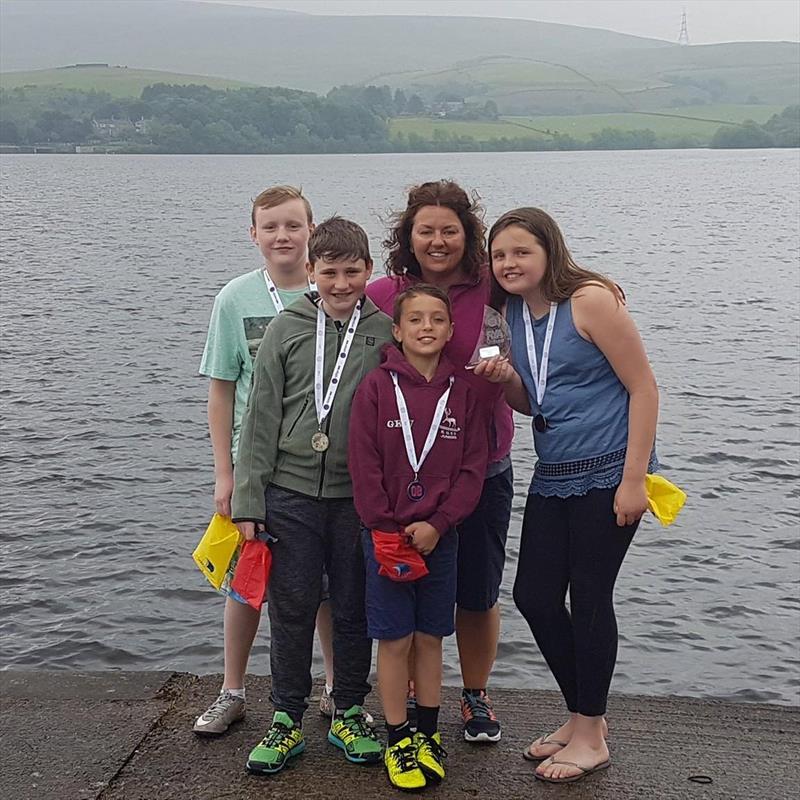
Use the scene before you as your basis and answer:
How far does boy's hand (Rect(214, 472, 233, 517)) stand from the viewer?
4.69m

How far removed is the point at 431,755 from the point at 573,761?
1.94 feet

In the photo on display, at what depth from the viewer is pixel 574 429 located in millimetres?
4387

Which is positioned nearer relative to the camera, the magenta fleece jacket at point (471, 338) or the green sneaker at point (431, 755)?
the green sneaker at point (431, 755)

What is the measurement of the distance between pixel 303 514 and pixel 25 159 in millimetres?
131170

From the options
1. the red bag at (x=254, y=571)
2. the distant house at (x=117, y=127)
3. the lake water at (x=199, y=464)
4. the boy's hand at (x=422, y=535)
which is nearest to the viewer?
the boy's hand at (x=422, y=535)

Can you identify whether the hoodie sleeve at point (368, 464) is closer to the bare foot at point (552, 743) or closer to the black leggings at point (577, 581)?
the black leggings at point (577, 581)

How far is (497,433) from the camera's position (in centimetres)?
471

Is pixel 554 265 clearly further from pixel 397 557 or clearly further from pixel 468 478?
pixel 397 557

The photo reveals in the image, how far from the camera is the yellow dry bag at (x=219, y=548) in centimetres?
462

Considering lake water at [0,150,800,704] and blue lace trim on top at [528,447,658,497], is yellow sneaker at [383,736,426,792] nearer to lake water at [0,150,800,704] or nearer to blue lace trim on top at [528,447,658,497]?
blue lace trim on top at [528,447,658,497]

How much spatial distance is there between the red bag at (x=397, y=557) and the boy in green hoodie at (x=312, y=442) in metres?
0.24

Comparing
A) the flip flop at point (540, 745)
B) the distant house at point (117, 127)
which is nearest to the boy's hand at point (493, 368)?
the flip flop at point (540, 745)

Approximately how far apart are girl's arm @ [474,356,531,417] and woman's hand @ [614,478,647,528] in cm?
51

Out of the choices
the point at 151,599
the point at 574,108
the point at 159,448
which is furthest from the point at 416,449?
the point at 574,108
